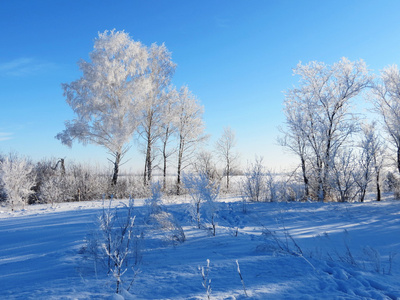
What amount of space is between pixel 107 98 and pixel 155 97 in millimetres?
3111

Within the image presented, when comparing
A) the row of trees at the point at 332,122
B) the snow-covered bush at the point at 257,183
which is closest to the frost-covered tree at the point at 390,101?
the row of trees at the point at 332,122

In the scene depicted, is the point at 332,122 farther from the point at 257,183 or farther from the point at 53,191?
the point at 53,191

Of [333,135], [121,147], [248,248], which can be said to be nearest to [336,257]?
[248,248]

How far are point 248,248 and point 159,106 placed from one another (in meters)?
14.1

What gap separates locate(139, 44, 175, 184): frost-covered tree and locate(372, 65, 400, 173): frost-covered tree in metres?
13.5

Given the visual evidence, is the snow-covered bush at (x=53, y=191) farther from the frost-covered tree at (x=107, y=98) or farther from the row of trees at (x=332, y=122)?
the row of trees at (x=332, y=122)

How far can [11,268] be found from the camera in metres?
3.46

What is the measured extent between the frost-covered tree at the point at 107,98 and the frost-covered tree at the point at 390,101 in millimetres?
14587

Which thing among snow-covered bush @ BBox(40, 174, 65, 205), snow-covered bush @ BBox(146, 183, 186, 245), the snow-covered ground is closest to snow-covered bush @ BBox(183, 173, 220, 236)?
the snow-covered ground

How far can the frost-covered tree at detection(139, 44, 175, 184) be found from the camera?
17.0m

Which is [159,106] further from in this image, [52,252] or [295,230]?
[52,252]

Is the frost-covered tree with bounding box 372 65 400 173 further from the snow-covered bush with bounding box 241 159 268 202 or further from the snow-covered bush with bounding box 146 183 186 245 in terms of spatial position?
the snow-covered bush with bounding box 146 183 186 245

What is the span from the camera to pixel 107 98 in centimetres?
1597

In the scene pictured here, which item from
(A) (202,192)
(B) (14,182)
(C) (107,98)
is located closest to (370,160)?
(A) (202,192)
